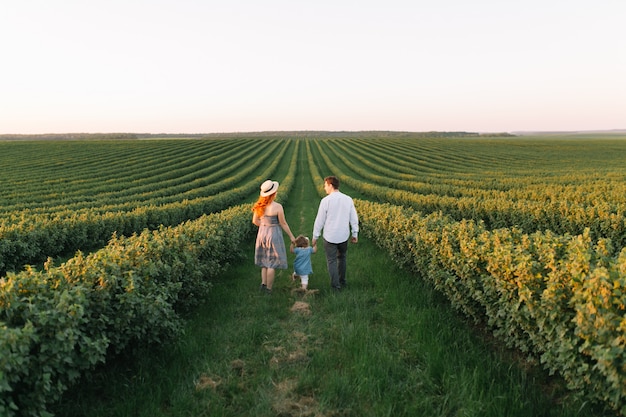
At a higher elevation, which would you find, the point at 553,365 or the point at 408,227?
the point at 408,227

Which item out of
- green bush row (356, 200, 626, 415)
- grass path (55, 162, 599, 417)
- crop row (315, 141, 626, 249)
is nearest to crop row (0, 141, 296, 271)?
grass path (55, 162, 599, 417)

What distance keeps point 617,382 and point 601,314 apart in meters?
0.59

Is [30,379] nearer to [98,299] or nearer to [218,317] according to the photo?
[98,299]

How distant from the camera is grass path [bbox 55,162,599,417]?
4.20 metres

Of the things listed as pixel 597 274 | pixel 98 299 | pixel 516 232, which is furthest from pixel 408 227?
pixel 98 299

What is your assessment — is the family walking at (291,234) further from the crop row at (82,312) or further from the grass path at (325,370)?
the crop row at (82,312)

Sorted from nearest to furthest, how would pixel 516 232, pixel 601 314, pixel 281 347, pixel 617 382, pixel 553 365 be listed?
1. pixel 617 382
2. pixel 601 314
3. pixel 553 365
4. pixel 281 347
5. pixel 516 232

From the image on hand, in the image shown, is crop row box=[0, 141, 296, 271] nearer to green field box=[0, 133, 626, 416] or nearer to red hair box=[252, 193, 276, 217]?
green field box=[0, 133, 626, 416]

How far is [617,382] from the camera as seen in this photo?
327cm

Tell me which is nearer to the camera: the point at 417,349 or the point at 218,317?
the point at 417,349

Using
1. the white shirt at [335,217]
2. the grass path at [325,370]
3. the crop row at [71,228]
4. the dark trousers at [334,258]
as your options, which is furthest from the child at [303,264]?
the crop row at [71,228]

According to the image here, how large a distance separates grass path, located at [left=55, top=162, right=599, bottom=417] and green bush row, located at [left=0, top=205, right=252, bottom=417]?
0.47 meters

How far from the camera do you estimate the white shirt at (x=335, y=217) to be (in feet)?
25.9

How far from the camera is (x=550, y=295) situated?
4105 millimetres
